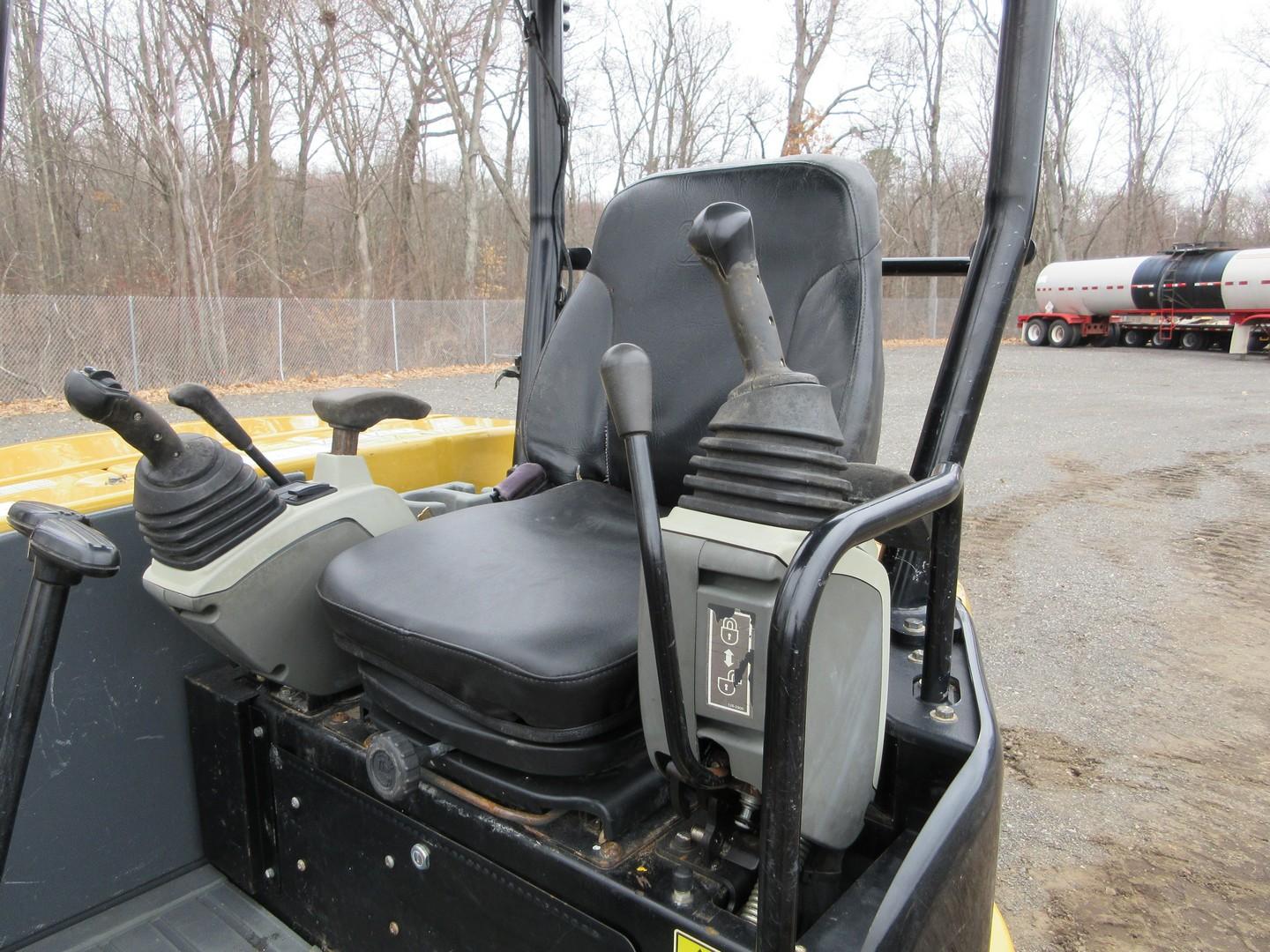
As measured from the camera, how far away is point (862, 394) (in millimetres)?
1393

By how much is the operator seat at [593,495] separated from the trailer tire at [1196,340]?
21.7 meters

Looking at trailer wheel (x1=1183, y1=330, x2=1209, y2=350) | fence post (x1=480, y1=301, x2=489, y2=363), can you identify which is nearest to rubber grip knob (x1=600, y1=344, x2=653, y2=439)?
fence post (x1=480, y1=301, x2=489, y2=363)

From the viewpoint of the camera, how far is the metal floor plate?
4.79 ft

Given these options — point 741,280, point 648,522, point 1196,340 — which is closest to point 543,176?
point 741,280

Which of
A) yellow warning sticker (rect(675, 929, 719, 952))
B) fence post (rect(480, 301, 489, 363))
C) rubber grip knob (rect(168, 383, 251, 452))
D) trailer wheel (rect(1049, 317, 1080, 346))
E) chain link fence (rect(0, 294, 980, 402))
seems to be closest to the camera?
yellow warning sticker (rect(675, 929, 719, 952))

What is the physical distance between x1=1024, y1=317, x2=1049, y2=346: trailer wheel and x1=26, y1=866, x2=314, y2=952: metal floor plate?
2368cm

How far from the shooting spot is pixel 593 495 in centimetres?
178

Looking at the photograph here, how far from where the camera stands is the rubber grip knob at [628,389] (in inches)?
32.9

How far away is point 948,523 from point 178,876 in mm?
1472

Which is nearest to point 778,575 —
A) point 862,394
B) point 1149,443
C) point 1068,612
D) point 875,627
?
point 875,627

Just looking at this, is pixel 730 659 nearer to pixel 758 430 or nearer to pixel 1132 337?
pixel 758 430

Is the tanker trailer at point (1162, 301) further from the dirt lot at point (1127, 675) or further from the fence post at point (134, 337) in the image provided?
the fence post at point (134, 337)

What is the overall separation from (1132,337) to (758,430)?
23766 mm

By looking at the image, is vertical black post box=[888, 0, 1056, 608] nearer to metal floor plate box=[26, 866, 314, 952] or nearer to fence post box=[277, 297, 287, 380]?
metal floor plate box=[26, 866, 314, 952]
